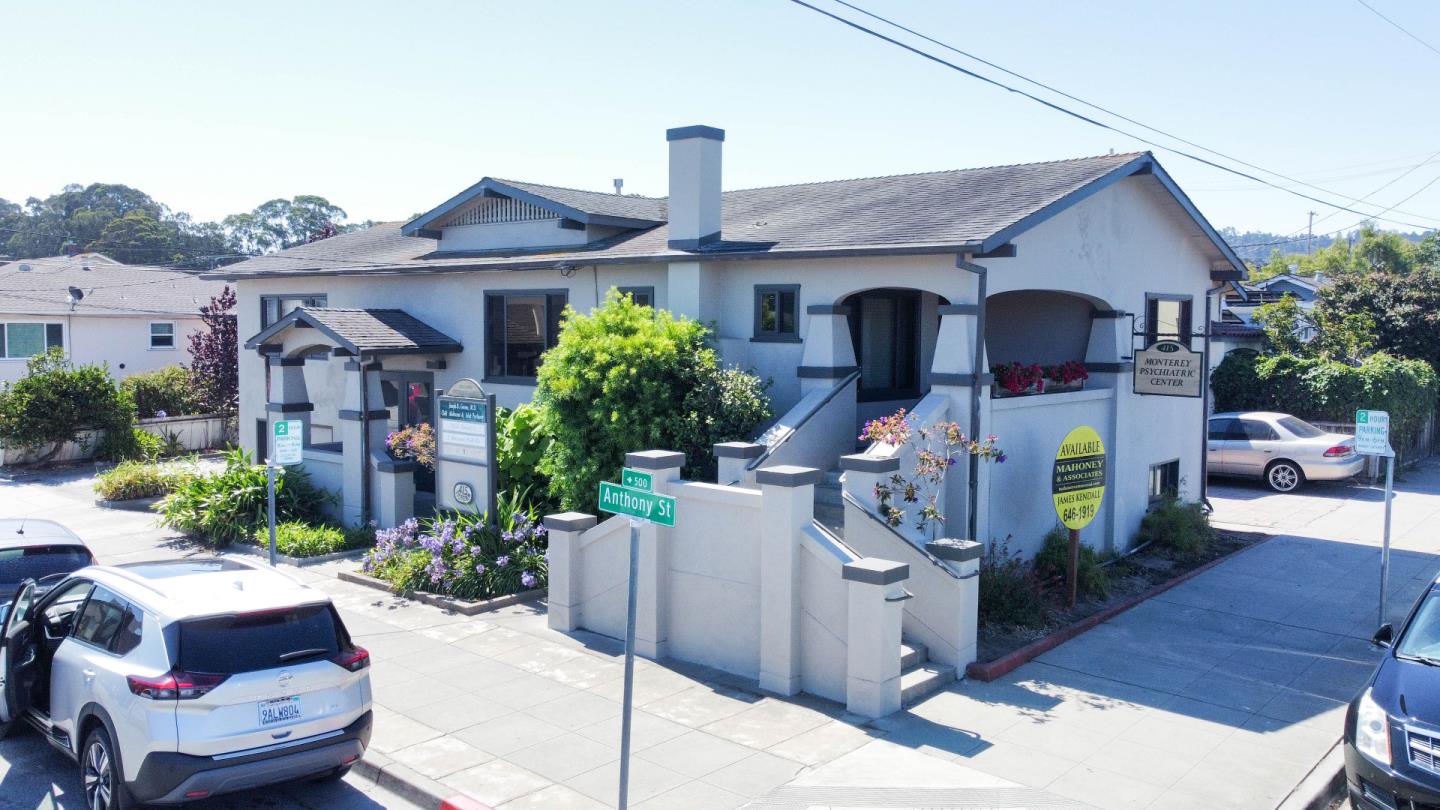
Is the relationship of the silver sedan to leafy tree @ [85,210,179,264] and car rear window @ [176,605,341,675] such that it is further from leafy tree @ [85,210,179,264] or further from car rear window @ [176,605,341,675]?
leafy tree @ [85,210,179,264]

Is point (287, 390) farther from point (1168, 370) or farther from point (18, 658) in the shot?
point (1168, 370)

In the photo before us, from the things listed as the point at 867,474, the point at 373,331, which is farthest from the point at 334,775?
the point at 373,331

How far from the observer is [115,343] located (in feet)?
110

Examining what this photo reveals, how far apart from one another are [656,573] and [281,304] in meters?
14.4

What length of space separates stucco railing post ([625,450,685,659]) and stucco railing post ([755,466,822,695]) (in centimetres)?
125

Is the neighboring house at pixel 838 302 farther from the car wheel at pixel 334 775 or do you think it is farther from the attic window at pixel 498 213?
the car wheel at pixel 334 775

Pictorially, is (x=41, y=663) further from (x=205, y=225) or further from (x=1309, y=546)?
(x=205, y=225)

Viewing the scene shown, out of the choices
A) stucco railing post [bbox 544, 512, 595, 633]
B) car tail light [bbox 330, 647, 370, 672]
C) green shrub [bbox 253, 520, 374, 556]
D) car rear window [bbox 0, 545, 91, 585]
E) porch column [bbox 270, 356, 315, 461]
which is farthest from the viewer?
porch column [bbox 270, 356, 315, 461]

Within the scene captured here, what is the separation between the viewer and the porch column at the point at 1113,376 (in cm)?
1527

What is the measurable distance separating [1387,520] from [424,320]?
14.5m

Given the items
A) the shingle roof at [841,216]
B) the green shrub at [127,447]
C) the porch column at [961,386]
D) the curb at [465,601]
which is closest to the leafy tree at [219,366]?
the green shrub at [127,447]

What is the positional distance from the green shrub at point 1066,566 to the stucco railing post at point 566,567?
5757 millimetres

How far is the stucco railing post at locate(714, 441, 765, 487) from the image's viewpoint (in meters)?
11.7

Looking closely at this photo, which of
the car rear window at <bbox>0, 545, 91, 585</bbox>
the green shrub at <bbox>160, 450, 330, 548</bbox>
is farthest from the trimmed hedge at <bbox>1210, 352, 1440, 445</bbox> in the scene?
the car rear window at <bbox>0, 545, 91, 585</bbox>
